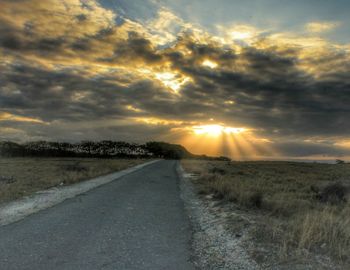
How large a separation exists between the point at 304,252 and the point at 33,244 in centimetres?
643

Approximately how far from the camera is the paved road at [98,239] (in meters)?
6.39

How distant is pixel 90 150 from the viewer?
174375 mm

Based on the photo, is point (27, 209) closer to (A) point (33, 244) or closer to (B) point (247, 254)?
(A) point (33, 244)

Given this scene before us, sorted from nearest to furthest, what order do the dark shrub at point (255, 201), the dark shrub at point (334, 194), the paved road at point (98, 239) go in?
the paved road at point (98, 239) < the dark shrub at point (255, 201) < the dark shrub at point (334, 194)

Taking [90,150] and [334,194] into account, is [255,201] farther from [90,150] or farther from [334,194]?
[90,150]

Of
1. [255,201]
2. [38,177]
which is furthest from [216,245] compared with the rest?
[38,177]

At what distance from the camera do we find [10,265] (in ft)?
20.1

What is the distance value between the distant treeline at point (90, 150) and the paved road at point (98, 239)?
14589 centimetres

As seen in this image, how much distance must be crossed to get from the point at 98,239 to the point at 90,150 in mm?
172826

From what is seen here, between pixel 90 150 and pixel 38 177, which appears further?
pixel 90 150

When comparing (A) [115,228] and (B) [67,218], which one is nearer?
(A) [115,228]

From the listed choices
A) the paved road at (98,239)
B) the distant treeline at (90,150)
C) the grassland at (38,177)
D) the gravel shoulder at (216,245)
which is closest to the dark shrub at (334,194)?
the gravel shoulder at (216,245)

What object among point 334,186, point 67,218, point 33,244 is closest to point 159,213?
point 67,218

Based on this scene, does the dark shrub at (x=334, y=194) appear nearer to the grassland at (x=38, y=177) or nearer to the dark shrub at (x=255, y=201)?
the dark shrub at (x=255, y=201)
